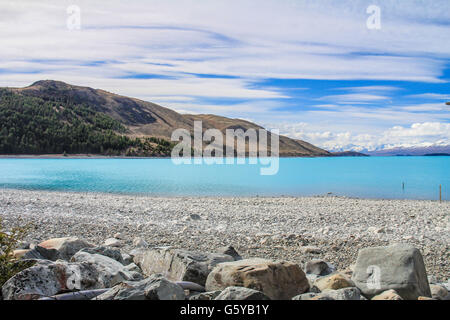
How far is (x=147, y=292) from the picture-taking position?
6719 millimetres

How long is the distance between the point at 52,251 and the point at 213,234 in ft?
23.3

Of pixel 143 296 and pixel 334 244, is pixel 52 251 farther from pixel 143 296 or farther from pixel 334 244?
pixel 334 244

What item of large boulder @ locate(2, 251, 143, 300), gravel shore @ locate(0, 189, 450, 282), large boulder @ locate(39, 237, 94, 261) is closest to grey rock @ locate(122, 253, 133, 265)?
large boulder @ locate(39, 237, 94, 261)

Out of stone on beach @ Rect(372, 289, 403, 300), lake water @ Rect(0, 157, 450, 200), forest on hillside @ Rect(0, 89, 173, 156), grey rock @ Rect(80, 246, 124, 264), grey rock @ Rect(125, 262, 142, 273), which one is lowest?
lake water @ Rect(0, 157, 450, 200)

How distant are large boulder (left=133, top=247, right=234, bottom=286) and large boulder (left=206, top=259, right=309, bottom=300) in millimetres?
460

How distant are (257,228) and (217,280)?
35.2ft

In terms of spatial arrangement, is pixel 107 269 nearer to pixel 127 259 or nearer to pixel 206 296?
pixel 206 296

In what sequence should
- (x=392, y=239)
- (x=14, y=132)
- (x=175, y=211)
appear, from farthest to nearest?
(x=14, y=132) < (x=175, y=211) < (x=392, y=239)

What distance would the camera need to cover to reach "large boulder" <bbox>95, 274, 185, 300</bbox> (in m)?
6.66

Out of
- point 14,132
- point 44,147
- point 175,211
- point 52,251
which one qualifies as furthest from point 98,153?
point 52,251

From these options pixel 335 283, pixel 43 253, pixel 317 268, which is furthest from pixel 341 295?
pixel 43 253

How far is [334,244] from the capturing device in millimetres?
14141

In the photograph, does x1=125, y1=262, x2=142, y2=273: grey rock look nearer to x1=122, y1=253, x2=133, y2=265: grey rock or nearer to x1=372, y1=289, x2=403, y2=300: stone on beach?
x1=122, y1=253, x2=133, y2=265: grey rock

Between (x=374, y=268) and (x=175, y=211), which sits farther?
(x=175, y=211)
